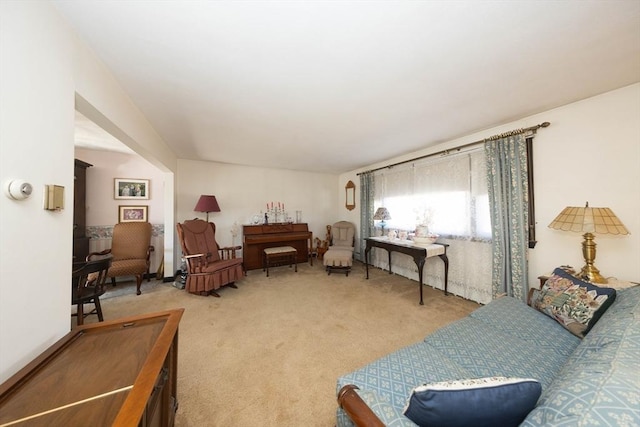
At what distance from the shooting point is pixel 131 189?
373 cm

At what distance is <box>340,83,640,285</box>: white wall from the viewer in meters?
1.78

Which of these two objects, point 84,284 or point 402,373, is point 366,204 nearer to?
point 402,373

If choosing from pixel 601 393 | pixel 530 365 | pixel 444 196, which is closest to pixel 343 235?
pixel 444 196

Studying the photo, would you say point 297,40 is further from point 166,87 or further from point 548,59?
point 548,59

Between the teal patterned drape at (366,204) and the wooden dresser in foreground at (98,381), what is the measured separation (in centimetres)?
390

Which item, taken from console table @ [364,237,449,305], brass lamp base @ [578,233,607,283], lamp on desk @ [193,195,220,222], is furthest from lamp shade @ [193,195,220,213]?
brass lamp base @ [578,233,607,283]

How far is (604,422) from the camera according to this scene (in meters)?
0.49

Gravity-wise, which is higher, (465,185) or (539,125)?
(539,125)

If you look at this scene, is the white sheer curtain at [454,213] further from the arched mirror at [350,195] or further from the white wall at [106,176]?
the white wall at [106,176]

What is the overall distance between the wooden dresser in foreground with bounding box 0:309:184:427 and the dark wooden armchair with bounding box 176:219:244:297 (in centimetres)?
206

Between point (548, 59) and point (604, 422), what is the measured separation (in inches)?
81.9

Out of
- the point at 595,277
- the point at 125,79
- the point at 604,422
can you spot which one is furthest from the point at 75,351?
the point at 595,277

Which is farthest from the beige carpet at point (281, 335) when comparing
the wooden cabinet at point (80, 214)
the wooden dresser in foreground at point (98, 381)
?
the wooden cabinet at point (80, 214)

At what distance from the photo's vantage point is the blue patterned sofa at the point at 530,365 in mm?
554
